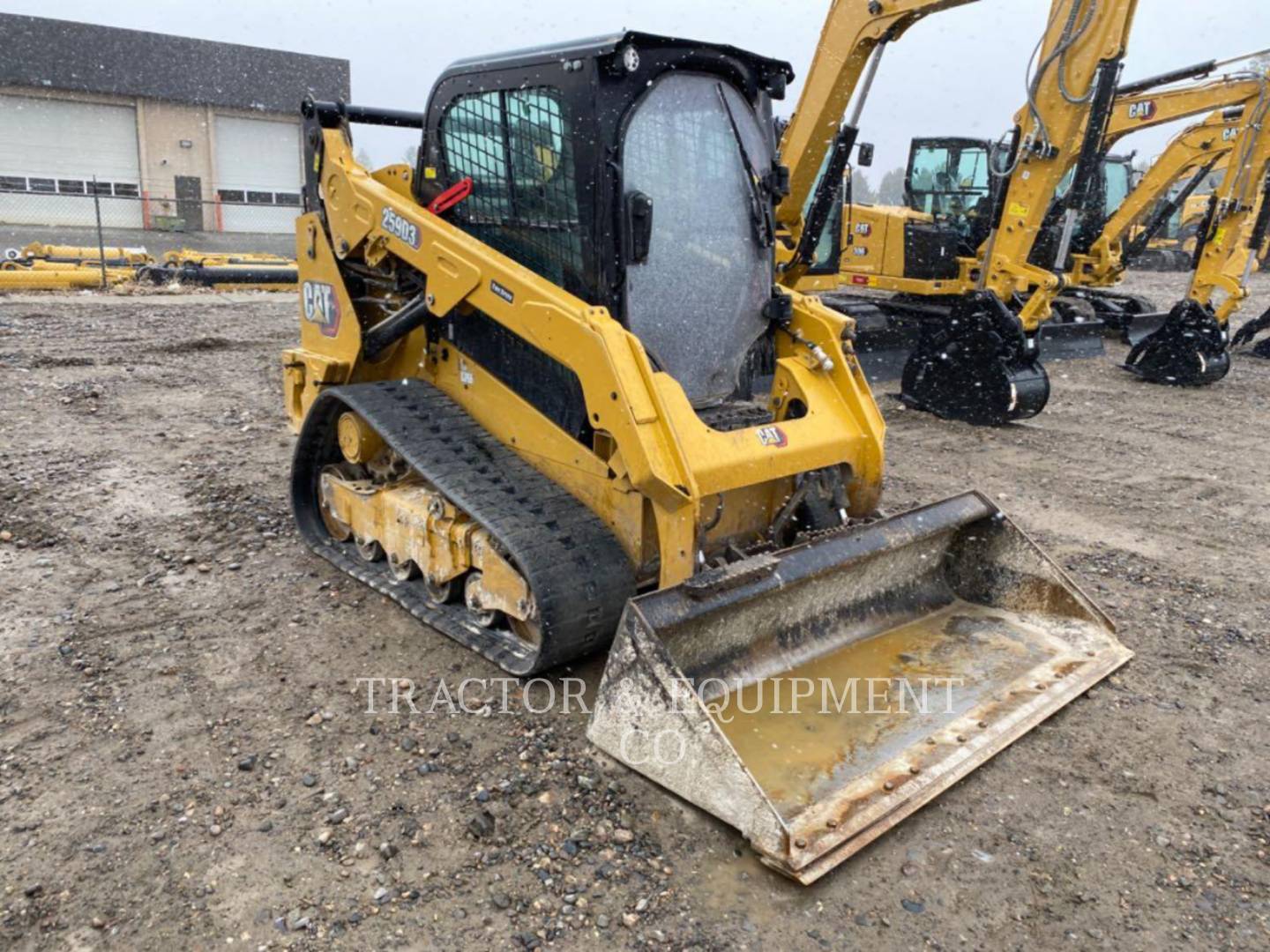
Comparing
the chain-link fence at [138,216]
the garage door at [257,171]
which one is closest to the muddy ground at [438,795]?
the chain-link fence at [138,216]

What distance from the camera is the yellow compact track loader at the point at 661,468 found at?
3039 mm

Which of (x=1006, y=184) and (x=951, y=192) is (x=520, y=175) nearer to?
(x=1006, y=184)

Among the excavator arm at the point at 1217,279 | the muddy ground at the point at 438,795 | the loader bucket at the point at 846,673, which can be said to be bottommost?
the muddy ground at the point at 438,795

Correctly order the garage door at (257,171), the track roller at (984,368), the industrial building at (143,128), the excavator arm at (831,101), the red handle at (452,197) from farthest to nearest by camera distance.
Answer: the garage door at (257,171)
the industrial building at (143,128)
the track roller at (984,368)
the excavator arm at (831,101)
the red handle at (452,197)

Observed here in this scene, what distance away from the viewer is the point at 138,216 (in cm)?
2608

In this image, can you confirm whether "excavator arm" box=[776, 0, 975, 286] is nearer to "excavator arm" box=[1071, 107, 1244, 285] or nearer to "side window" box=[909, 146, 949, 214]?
"side window" box=[909, 146, 949, 214]

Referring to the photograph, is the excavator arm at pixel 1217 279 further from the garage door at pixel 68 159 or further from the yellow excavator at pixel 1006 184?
the garage door at pixel 68 159

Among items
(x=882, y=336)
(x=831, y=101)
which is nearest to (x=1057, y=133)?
(x=831, y=101)

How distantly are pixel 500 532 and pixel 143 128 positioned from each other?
93.7 feet

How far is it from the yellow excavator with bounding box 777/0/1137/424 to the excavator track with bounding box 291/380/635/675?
4.22 meters

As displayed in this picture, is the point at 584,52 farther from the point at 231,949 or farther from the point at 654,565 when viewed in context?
the point at 231,949

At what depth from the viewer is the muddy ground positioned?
241cm

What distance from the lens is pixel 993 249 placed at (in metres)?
8.10

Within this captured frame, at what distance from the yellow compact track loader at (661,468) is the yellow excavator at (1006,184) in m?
3.66
